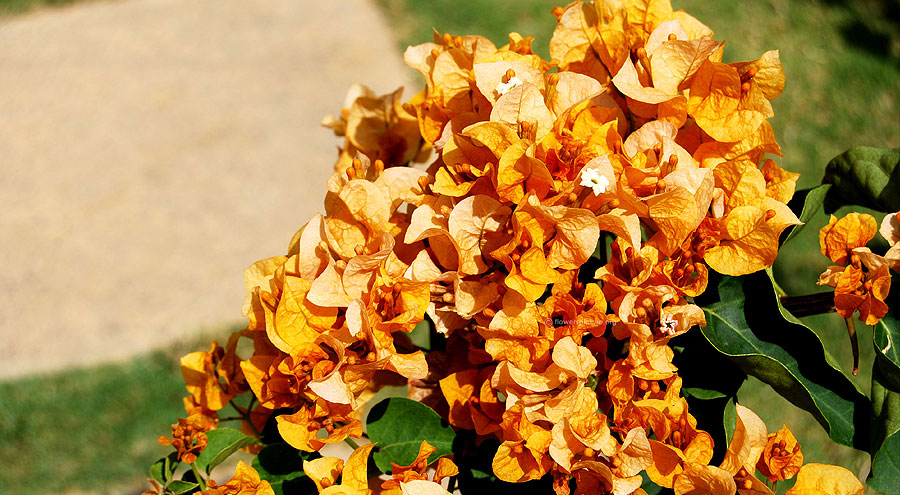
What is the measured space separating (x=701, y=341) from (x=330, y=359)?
0.36 m

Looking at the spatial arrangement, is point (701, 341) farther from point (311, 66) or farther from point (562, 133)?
point (311, 66)

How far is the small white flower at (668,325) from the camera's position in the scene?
0.66m

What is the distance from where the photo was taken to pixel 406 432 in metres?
0.80

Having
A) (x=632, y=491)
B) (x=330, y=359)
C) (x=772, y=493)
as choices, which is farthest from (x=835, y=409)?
(x=330, y=359)

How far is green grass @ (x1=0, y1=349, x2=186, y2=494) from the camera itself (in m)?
2.02

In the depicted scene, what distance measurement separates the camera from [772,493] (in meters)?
0.67

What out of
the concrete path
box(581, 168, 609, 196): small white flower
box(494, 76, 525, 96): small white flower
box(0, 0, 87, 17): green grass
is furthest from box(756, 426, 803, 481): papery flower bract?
box(0, 0, 87, 17): green grass

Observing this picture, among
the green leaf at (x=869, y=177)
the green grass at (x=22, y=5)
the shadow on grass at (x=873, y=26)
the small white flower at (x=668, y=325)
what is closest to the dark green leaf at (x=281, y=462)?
the small white flower at (x=668, y=325)

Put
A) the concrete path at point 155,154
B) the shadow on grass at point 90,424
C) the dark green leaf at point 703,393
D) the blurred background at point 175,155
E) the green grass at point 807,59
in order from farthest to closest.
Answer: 1. the concrete path at point 155,154
2. the green grass at point 807,59
3. the blurred background at point 175,155
4. the shadow on grass at point 90,424
5. the dark green leaf at point 703,393

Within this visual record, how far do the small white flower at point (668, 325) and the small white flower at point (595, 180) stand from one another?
120 millimetres

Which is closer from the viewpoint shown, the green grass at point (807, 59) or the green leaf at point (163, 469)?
the green leaf at point (163, 469)

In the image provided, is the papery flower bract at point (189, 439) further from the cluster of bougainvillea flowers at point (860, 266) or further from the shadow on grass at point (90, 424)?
the shadow on grass at point (90, 424)

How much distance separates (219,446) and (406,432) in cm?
20

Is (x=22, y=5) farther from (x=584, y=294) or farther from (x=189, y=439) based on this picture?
(x=584, y=294)
